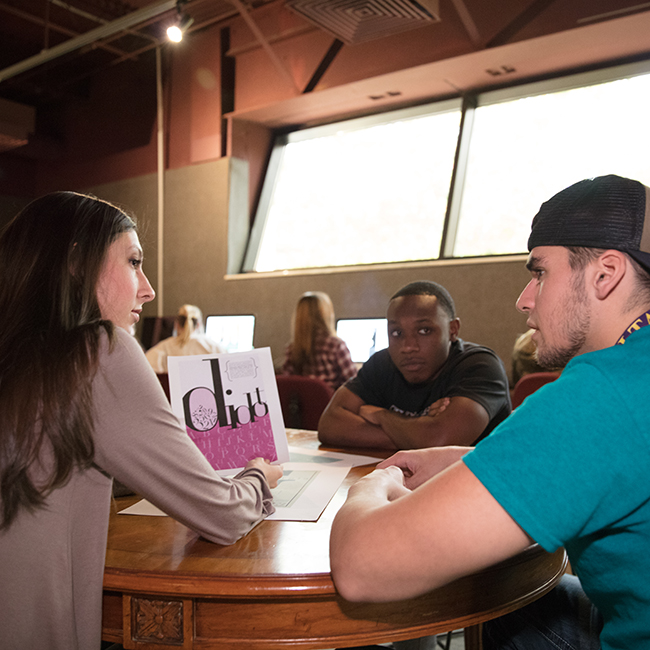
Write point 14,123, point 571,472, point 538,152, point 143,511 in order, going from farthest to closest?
point 14,123 < point 538,152 < point 143,511 < point 571,472

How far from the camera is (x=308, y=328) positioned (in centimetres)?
395

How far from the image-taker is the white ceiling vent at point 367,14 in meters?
3.74

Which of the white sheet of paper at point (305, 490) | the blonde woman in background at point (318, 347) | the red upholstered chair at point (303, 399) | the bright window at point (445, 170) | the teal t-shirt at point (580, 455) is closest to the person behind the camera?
the teal t-shirt at point (580, 455)

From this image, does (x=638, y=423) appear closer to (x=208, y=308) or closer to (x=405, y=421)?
(x=405, y=421)

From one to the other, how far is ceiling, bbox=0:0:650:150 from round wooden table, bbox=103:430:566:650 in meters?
3.78

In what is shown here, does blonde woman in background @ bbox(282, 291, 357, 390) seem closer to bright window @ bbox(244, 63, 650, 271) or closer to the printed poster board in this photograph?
bright window @ bbox(244, 63, 650, 271)

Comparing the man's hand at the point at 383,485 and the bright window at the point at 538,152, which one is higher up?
the bright window at the point at 538,152

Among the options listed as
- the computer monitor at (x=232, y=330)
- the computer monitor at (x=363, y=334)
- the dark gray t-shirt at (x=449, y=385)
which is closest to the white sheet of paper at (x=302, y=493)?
the dark gray t-shirt at (x=449, y=385)

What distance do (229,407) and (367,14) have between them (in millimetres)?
3535

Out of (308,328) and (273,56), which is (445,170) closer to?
(273,56)

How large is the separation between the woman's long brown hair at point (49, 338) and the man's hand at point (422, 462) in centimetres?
58

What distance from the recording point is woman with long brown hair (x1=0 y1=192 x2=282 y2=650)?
837 mm

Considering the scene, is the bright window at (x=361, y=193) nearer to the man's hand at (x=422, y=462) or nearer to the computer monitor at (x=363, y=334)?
the computer monitor at (x=363, y=334)

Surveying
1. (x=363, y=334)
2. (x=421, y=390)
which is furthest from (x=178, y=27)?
(x=421, y=390)
